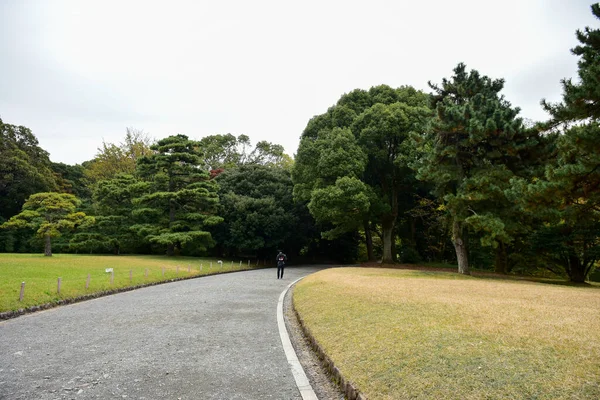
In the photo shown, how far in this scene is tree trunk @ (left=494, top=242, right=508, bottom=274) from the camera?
28.8 m

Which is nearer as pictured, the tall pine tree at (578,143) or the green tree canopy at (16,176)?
the tall pine tree at (578,143)

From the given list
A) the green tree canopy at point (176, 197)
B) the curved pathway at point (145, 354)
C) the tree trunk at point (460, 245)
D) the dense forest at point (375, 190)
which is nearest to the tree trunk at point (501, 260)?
the dense forest at point (375, 190)

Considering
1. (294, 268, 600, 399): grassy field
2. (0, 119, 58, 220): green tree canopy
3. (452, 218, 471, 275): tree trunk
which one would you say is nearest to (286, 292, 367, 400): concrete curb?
(294, 268, 600, 399): grassy field

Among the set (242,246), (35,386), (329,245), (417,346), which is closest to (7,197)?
(242,246)

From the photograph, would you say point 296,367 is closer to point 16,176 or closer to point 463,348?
point 463,348

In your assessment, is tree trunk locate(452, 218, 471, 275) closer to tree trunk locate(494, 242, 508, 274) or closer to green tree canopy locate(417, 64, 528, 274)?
green tree canopy locate(417, 64, 528, 274)

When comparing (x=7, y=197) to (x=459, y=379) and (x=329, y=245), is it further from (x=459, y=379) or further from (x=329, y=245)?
(x=459, y=379)

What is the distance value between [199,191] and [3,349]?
86.0 feet

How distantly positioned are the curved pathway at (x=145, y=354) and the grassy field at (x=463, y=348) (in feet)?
3.44

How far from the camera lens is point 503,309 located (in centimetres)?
812

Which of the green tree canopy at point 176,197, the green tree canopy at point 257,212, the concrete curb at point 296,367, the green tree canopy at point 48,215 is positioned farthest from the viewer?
the green tree canopy at point 257,212

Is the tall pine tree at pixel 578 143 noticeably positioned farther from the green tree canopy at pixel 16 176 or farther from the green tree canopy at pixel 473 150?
the green tree canopy at pixel 16 176

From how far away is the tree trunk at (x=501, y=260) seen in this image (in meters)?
28.8

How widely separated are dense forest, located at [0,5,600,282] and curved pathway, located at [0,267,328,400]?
908cm
